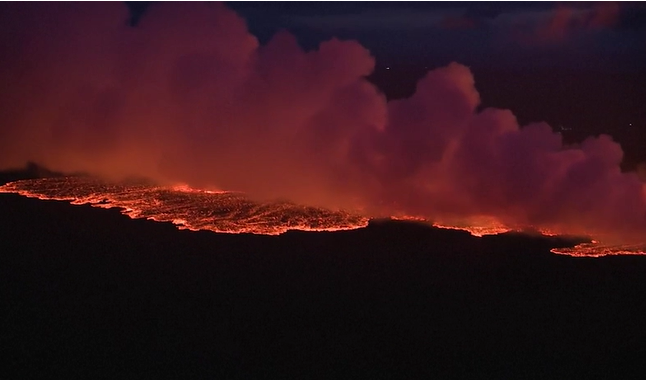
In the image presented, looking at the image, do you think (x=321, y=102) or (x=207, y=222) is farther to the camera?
(x=321, y=102)

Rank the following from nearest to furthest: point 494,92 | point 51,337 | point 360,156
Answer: point 51,337
point 360,156
point 494,92

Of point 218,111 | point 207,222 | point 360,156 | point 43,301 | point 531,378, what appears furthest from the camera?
point 218,111

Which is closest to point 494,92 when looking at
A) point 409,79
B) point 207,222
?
point 409,79

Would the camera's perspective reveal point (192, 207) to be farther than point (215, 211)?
Yes

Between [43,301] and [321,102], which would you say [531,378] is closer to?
[43,301]

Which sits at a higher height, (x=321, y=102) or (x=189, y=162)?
(x=321, y=102)

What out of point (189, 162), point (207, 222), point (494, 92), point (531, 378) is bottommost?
point (531, 378)

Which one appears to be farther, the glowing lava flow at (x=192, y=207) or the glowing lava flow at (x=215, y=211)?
the glowing lava flow at (x=192, y=207)

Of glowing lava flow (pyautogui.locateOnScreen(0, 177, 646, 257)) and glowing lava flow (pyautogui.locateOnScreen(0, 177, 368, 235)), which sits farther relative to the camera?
glowing lava flow (pyautogui.locateOnScreen(0, 177, 368, 235))
